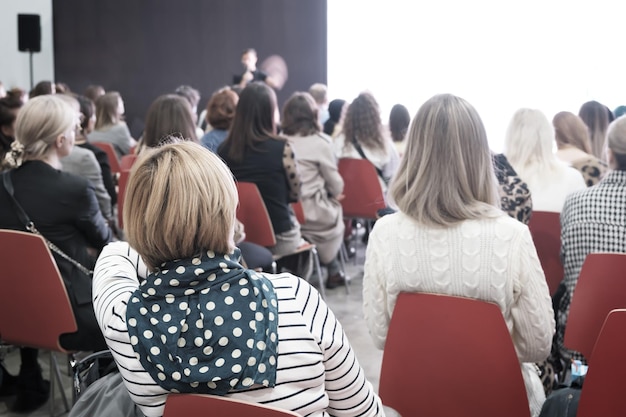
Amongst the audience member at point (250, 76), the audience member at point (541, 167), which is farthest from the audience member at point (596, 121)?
the audience member at point (250, 76)

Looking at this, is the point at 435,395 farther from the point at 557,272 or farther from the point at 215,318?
the point at 557,272

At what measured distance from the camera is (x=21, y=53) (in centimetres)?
1089

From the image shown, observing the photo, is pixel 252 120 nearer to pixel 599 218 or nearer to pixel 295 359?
pixel 599 218

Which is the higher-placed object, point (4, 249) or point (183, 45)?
point (183, 45)

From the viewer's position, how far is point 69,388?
353cm

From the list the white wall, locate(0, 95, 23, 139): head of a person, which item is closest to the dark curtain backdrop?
the white wall

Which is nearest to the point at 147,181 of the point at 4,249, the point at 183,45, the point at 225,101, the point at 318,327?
the point at 318,327

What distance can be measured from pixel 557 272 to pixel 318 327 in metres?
2.09

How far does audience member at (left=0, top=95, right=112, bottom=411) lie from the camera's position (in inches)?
115

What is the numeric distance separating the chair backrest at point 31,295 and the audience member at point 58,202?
0.27 ft

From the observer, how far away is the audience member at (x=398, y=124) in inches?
235

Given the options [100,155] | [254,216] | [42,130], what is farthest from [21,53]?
[42,130]

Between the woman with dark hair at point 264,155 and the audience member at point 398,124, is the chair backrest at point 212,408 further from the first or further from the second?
the audience member at point 398,124

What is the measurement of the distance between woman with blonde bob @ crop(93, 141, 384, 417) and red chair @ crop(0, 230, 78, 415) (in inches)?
51.6
